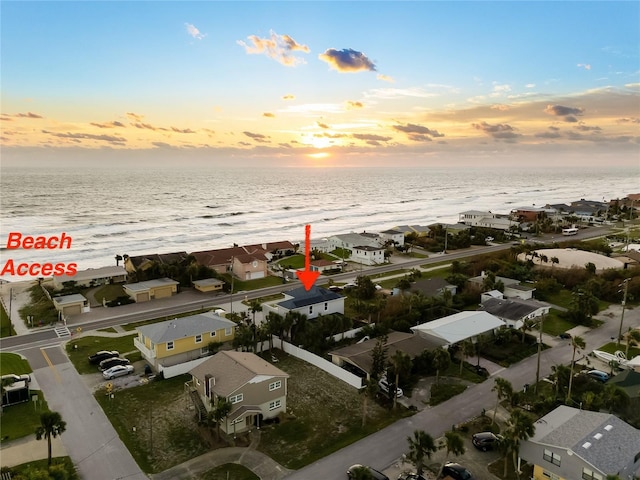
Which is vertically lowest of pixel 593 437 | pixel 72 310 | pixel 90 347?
pixel 90 347

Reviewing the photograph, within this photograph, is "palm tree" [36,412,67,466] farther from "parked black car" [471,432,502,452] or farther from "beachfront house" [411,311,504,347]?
"beachfront house" [411,311,504,347]

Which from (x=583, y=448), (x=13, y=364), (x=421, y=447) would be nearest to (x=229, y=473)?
(x=421, y=447)

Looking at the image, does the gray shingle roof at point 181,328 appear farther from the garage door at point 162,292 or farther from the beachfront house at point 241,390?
the garage door at point 162,292

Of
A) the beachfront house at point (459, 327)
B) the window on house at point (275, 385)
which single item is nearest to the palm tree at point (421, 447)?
the window on house at point (275, 385)

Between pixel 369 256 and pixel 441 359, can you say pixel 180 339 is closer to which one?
pixel 441 359

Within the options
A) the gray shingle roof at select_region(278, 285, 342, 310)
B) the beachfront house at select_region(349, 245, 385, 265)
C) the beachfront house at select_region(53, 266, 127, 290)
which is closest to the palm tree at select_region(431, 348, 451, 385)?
the gray shingle roof at select_region(278, 285, 342, 310)
